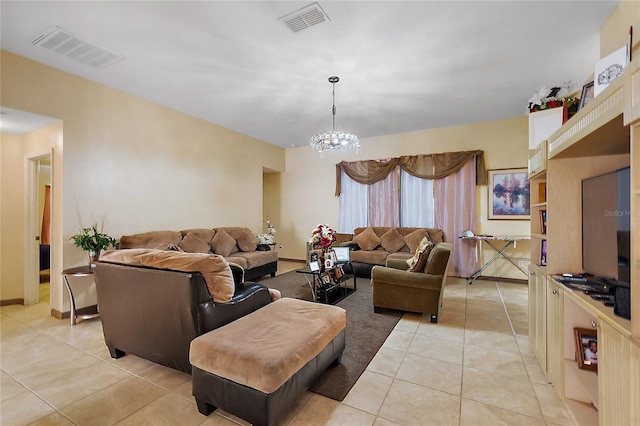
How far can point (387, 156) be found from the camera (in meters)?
6.11

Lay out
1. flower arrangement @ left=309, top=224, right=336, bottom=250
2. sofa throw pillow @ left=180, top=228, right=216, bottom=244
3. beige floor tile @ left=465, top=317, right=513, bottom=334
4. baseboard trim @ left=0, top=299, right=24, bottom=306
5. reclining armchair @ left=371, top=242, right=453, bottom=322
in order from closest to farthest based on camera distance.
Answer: beige floor tile @ left=465, top=317, right=513, bottom=334 < reclining armchair @ left=371, top=242, right=453, bottom=322 < baseboard trim @ left=0, top=299, right=24, bottom=306 < flower arrangement @ left=309, top=224, right=336, bottom=250 < sofa throw pillow @ left=180, top=228, right=216, bottom=244

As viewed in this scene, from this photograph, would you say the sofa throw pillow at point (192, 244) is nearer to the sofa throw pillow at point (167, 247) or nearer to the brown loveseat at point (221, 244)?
the brown loveseat at point (221, 244)

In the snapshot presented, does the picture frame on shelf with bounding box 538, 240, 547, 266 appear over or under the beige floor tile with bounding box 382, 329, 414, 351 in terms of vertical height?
over

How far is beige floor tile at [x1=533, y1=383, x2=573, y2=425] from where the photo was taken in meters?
1.66

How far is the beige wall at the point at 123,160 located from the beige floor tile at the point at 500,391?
4314mm

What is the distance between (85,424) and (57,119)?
11.1 ft

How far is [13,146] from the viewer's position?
12.7ft

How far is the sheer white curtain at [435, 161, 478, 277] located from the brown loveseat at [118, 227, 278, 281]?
3.52m

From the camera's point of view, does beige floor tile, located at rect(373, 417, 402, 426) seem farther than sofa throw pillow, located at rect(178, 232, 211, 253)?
No

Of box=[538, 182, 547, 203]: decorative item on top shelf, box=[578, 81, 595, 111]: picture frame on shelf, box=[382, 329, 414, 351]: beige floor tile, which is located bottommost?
box=[382, 329, 414, 351]: beige floor tile

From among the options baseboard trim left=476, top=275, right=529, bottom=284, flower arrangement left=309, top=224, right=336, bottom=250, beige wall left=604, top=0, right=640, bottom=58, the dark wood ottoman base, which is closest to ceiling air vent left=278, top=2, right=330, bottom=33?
beige wall left=604, top=0, right=640, bottom=58

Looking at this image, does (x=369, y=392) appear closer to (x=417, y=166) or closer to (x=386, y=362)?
(x=386, y=362)

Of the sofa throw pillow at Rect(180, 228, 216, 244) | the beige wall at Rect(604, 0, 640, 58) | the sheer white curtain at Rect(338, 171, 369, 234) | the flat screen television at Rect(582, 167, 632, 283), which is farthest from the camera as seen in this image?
the sheer white curtain at Rect(338, 171, 369, 234)

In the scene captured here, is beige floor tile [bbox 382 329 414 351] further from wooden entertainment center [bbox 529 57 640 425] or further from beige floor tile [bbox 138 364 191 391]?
beige floor tile [bbox 138 364 191 391]
